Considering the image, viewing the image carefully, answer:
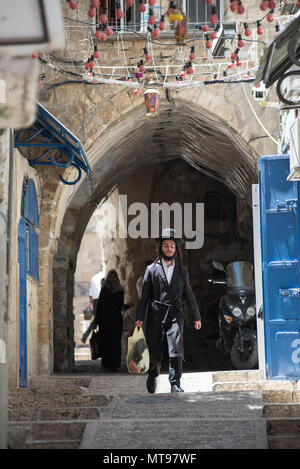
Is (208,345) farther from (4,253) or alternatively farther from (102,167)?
(4,253)

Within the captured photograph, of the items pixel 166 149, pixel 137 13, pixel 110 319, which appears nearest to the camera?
pixel 137 13

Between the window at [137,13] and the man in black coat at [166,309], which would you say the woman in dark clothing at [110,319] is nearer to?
the window at [137,13]

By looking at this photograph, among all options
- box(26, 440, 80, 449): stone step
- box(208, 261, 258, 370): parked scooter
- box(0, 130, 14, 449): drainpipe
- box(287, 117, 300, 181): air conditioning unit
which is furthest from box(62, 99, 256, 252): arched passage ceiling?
box(26, 440, 80, 449): stone step

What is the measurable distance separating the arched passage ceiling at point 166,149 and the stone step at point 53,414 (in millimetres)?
5735

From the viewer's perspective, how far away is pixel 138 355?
9109mm

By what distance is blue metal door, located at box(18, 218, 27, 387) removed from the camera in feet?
34.6

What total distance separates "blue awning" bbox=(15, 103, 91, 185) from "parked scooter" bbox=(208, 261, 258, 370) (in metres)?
2.78

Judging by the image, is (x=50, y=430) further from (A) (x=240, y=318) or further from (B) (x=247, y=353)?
(A) (x=240, y=318)

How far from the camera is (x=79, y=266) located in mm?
34969

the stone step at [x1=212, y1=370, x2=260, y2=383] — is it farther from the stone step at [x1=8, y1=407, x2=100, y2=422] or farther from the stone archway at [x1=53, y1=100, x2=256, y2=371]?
the stone step at [x1=8, y1=407, x2=100, y2=422]

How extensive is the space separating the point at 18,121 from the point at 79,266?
30.3 m

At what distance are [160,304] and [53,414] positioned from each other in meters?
2.38
